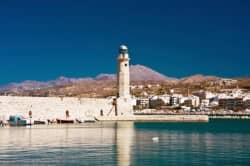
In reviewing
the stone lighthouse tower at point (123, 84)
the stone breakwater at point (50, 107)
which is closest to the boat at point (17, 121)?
the stone breakwater at point (50, 107)

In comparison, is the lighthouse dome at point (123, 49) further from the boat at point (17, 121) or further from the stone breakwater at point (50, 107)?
the boat at point (17, 121)

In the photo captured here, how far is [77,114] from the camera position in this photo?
46625 millimetres

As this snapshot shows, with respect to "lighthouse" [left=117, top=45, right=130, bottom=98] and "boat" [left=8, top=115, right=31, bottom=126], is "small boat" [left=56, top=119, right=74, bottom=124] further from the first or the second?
"lighthouse" [left=117, top=45, right=130, bottom=98]

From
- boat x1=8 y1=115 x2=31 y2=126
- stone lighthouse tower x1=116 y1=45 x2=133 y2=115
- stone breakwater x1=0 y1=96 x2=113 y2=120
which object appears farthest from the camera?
stone lighthouse tower x1=116 y1=45 x2=133 y2=115

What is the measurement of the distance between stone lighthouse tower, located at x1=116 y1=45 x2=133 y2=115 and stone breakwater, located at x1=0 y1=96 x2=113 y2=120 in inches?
50.5

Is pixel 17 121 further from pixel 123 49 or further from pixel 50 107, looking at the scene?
pixel 123 49

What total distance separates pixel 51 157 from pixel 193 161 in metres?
4.55

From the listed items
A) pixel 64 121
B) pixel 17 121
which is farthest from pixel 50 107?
pixel 17 121

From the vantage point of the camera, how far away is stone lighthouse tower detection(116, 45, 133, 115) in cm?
5176

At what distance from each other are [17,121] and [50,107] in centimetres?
530

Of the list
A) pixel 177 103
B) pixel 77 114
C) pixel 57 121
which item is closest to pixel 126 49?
pixel 77 114

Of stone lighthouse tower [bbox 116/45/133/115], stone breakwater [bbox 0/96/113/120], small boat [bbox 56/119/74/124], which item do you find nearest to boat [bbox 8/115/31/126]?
stone breakwater [bbox 0/96/113/120]

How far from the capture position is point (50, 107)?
142 feet

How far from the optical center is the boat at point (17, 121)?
37844 mm
